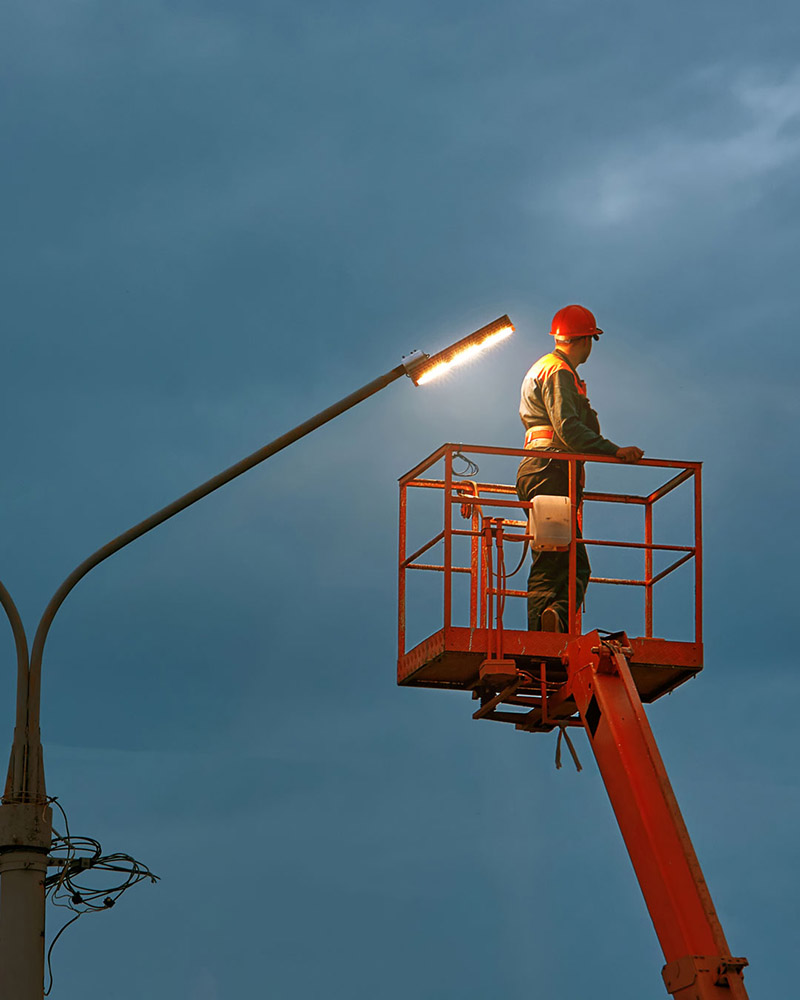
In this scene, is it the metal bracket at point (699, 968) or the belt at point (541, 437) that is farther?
the belt at point (541, 437)

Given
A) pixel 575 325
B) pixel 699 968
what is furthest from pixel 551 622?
pixel 699 968

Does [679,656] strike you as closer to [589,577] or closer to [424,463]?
[589,577]

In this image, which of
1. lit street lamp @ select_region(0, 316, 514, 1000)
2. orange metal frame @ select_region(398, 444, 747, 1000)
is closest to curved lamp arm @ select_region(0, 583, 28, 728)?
lit street lamp @ select_region(0, 316, 514, 1000)

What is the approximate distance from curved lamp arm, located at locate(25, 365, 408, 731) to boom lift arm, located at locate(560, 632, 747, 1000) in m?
3.06

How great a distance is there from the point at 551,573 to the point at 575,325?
8.38 ft

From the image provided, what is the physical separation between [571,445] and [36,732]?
5.63 meters

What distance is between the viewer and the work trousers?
1839cm

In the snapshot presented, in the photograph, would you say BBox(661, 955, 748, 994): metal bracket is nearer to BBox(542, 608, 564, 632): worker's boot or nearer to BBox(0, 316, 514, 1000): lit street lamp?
BBox(542, 608, 564, 632): worker's boot

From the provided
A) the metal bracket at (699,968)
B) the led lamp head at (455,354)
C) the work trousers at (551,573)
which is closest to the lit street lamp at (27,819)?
the led lamp head at (455,354)

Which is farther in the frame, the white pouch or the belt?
the belt

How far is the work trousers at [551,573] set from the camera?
18391 mm

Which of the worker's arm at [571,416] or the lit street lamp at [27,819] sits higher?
the worker's arm at [571,416]

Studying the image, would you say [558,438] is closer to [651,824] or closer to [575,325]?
[575,325]

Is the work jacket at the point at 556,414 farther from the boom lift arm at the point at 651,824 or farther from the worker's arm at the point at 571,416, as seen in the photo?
the boom lift arm at the point at 651,824
